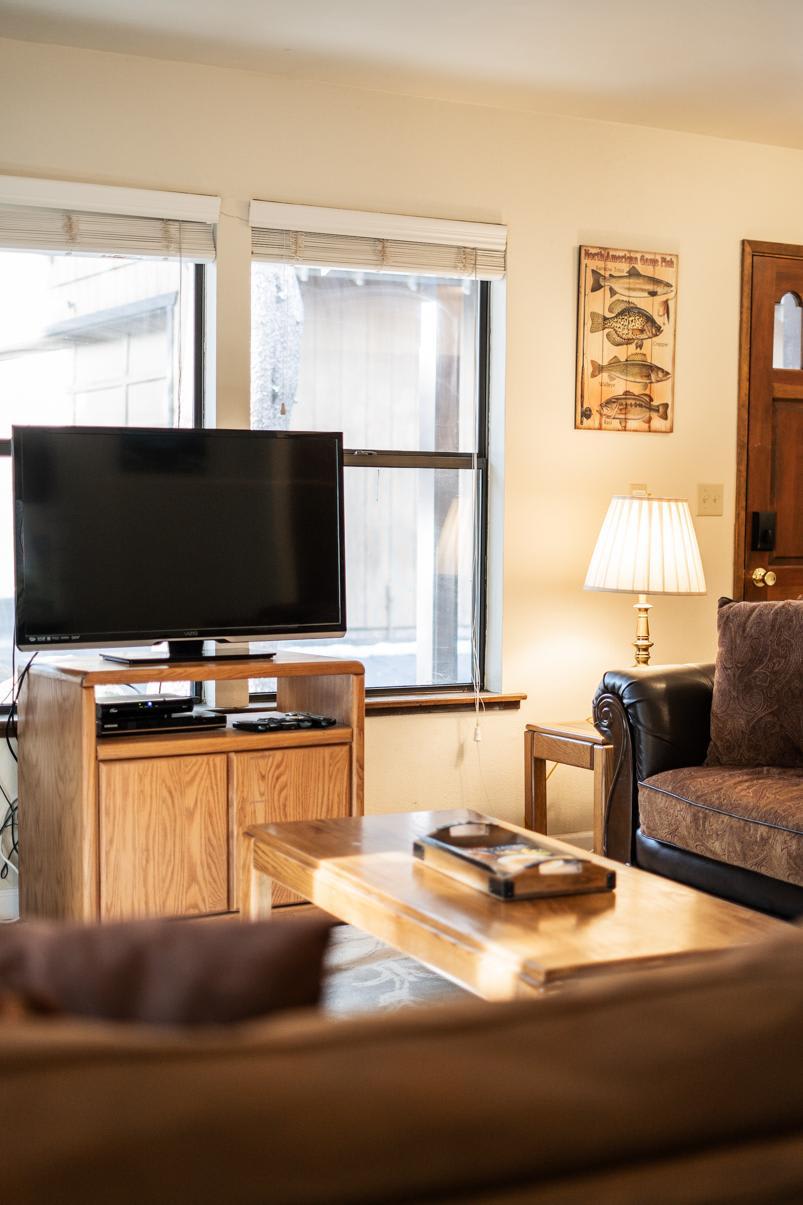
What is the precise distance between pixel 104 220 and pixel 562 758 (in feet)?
6.89


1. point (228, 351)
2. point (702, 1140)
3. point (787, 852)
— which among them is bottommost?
point (787, 852)

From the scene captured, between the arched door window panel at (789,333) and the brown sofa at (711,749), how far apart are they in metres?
1.52

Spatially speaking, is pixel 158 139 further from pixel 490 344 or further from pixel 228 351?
pixel 490 344

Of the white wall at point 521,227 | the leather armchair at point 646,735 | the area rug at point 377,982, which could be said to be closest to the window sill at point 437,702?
the white wall at point 521,227

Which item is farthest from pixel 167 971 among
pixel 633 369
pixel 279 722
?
pixel 633 369

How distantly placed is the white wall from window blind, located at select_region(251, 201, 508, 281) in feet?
0.16

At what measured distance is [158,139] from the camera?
3781mm

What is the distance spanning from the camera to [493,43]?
3.64 metres

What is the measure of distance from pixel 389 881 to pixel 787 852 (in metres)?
1.03

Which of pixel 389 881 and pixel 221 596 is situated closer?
pixel 389 881

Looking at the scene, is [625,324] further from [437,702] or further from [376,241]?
[437,702]

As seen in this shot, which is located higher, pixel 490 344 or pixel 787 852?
pixel 490 344

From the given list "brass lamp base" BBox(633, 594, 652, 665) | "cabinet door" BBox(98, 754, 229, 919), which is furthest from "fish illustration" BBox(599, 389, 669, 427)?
"cabinet door" BBox(98, 754, 229, 919)

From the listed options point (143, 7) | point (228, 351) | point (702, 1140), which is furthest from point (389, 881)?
point (143, 7)
